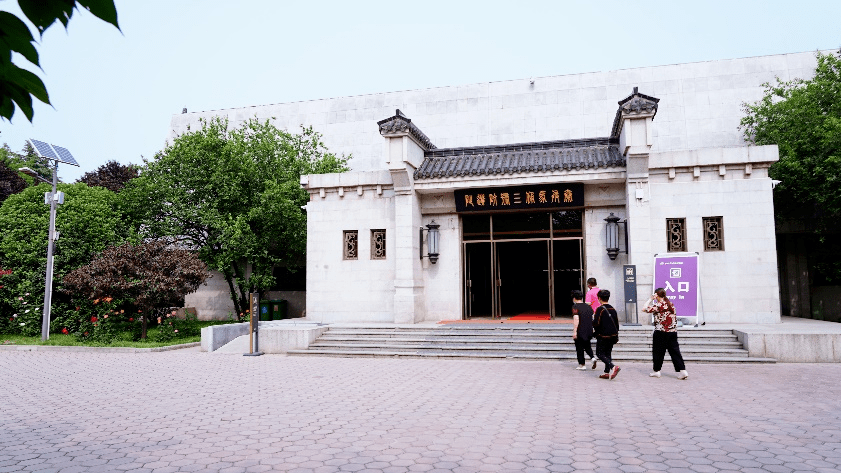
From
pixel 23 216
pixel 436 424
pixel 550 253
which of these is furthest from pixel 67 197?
pixel 436 424

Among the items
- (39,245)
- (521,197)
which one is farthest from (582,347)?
(39,245)

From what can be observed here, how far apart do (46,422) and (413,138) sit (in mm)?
11020

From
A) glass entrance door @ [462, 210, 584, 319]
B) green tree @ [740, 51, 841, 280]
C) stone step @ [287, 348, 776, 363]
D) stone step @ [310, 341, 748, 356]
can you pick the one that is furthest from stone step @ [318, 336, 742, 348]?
green tree @ [740, 51, 841, 280]

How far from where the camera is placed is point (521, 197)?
48.6 feet

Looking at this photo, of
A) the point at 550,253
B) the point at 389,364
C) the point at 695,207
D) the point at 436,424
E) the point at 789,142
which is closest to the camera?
the point at 436,424

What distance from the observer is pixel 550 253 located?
14.8m

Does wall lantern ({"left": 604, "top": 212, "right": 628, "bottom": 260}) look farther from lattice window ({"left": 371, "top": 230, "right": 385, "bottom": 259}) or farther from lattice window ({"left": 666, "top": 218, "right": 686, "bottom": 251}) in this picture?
lattice window ({"left": 371, "top": 230, "right": 385, "bottom": 259})

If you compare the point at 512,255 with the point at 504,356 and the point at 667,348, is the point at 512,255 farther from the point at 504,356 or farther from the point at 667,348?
the point at 667,348

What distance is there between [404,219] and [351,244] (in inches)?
75.6

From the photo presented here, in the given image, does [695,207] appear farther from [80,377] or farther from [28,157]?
[28,157]

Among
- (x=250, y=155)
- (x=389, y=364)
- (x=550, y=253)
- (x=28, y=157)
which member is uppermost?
(x=28, y=157)

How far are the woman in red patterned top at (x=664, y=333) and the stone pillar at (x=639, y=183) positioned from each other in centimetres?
432

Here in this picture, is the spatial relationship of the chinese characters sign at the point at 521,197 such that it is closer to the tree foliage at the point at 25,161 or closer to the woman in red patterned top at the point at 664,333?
the woman in red patterned top at the point at 664,333

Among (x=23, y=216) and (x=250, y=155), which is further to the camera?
(x=250, y=155)
